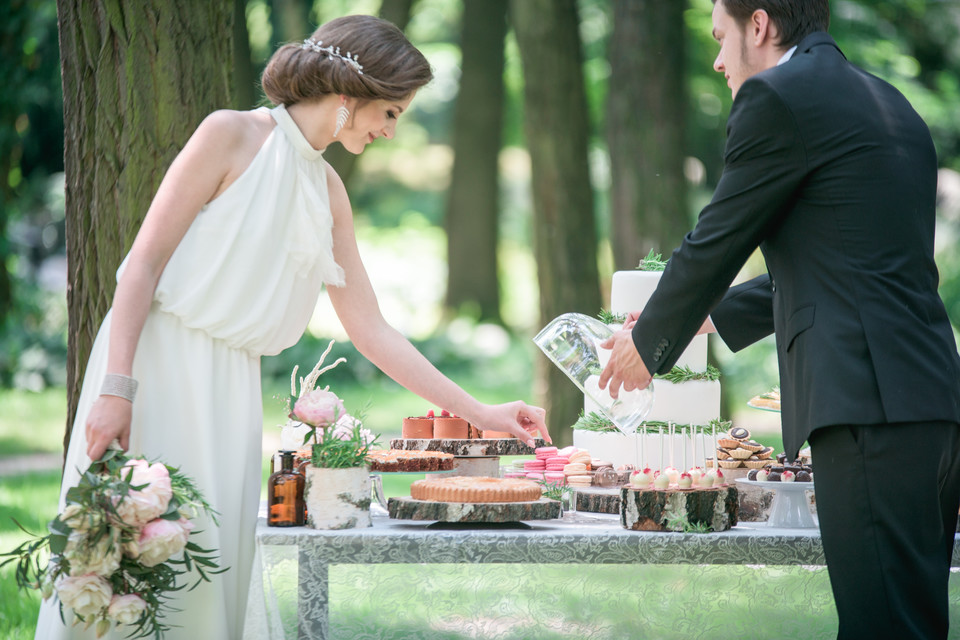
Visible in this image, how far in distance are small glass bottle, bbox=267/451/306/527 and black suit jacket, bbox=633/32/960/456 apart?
122cm

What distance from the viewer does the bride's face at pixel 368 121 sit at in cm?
292

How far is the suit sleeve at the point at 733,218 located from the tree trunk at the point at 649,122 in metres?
4.79

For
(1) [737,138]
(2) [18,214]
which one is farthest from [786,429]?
(2) [18,214]

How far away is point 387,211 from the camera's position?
75.8 feet

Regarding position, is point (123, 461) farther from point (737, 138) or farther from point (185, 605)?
point (737, 138)

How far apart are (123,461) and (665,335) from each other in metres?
1.37

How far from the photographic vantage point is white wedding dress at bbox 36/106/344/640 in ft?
8.76

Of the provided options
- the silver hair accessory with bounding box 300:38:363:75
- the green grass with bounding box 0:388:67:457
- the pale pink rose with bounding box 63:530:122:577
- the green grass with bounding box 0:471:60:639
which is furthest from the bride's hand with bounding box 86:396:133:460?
the green grass with bounding box 0:388:67:457

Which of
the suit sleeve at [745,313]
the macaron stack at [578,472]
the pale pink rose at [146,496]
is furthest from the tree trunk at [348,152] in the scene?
the pale pink rose at [146,496]

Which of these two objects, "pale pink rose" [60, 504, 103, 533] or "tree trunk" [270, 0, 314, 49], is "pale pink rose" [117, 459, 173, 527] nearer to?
"pale pink rose" [60, 504, 103, 533]

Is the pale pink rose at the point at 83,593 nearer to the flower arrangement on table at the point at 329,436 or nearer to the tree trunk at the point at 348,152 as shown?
the flower arrangement on table at the point at 329,436

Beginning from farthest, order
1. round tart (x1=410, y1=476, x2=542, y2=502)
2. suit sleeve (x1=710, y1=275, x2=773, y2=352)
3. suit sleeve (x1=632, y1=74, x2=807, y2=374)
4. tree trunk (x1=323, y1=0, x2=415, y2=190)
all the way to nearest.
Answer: tree trunk (x1=323, y1=0, x2=415, y2=190), suit sleeve (x1=710, y1=275, x2=773, y2=352), round tart (x1=410, y1=476, x2=542, y2=502), suit sleeve (x1=632, y1=74, x2=807, y2=374)

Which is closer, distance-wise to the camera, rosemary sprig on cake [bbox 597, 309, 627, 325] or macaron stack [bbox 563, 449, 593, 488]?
macaron stack [bbox 563, 449, 593, 488]

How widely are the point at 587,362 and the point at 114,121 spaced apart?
213 cm
